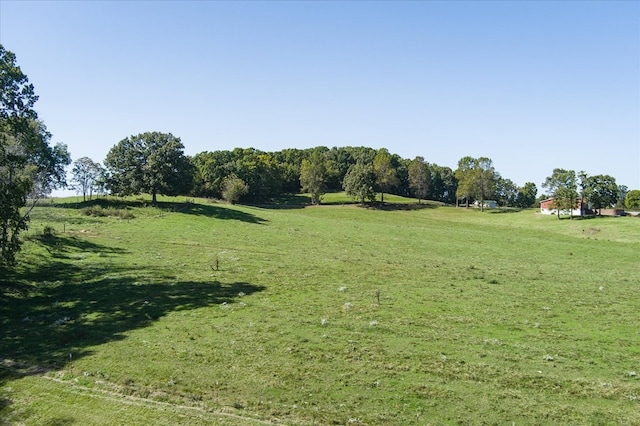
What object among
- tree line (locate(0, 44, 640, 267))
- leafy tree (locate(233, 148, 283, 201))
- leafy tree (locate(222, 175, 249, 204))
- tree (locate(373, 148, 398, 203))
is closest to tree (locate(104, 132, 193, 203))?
tree line (locate(0, 44, 640, 267))

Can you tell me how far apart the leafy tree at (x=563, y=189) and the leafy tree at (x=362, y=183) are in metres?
46.0

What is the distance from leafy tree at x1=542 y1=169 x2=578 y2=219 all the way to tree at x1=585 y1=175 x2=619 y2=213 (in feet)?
12.7

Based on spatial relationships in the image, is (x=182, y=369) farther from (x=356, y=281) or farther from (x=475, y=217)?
(x=475, y=217)

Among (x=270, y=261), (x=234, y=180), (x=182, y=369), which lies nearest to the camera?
(x=182, y=369)

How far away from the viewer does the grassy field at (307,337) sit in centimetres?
1544

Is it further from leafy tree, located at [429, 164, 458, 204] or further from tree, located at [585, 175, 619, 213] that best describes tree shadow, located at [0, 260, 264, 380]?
leafy tree, located at [429, 164, 458, 204]

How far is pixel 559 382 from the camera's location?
17328 millimetres

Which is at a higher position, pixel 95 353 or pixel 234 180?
pixel 234 180

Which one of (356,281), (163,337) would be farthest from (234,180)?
(163,337)

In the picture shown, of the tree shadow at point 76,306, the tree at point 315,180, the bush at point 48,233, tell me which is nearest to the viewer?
the tree shadow at point 76,306

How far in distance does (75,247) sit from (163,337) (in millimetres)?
28124

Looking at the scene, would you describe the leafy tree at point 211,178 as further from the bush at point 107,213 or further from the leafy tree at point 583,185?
the leafy tree at point 583,185

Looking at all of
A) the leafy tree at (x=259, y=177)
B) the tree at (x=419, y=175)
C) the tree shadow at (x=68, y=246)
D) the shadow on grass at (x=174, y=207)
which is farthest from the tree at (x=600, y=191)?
the tree shadow at (x=68, y=246)

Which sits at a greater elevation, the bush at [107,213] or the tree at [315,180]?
the tree at [315,180]
